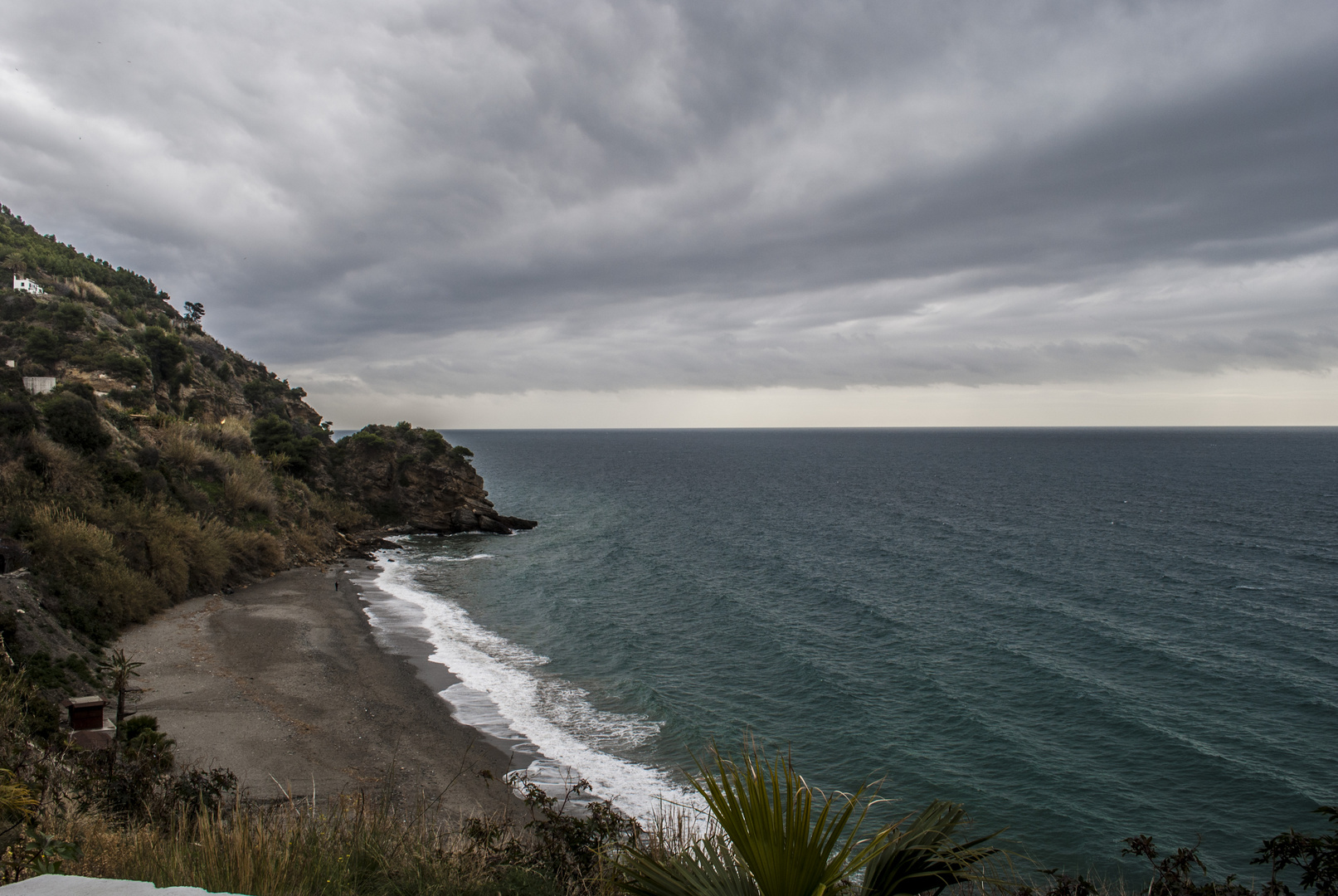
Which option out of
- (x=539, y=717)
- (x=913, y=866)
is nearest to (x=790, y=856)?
(x=913, y=866)

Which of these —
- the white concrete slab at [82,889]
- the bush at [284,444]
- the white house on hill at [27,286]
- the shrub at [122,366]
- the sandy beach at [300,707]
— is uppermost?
the white house on hill at [27,286]

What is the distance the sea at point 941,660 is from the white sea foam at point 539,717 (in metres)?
0.12

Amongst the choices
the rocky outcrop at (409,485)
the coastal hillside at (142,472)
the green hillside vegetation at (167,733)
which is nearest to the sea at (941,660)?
the green hillside vegetation at (167,733)

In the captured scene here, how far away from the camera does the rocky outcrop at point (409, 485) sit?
222 feet

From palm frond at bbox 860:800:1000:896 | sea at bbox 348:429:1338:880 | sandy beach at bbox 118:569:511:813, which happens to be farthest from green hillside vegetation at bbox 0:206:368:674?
palm frond at bbox 860:800:1000:896

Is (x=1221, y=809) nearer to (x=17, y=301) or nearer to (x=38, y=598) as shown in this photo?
(x=38, y=598)

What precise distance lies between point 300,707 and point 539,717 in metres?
8.25

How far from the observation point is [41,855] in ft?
16.2

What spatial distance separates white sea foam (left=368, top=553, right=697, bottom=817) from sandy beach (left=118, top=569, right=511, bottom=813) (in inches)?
41.5

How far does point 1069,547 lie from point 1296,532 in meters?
22.1

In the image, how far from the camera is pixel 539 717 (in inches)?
990

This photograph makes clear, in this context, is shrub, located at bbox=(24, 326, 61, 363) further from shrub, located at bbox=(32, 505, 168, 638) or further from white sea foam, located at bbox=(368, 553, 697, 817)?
white sea foam, located at bbox=(368, 553, 697, 817)

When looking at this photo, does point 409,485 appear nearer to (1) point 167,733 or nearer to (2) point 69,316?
(2) point 69,316

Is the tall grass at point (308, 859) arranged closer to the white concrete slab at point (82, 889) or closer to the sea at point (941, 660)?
the white concrete slab at point (82, 889)
